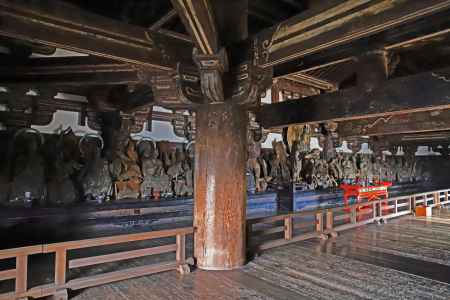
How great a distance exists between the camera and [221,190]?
11.6ft

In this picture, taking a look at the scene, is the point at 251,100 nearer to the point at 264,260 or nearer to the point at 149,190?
the point at 264,260

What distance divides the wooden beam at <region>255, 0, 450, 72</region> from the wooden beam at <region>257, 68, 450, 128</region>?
0.85m

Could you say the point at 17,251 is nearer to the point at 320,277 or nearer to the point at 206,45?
the point at 206,45

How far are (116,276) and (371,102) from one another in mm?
4084

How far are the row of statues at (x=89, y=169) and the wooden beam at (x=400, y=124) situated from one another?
3814mm

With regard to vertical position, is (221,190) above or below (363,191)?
above

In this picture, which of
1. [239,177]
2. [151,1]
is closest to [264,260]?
[239,177]

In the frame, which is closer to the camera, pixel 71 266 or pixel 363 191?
pixel 71 266

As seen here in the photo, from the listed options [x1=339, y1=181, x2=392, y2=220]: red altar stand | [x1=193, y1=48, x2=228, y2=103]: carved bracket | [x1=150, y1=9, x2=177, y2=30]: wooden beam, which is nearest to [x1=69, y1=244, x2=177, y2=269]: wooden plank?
[x1=193, y1=48, x2=228, y2=103]: carved bracket

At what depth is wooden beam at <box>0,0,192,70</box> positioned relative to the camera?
238 centimetres

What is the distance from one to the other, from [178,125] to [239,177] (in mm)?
3532

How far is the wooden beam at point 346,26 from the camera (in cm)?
208

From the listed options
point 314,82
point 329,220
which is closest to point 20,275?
point 329,220

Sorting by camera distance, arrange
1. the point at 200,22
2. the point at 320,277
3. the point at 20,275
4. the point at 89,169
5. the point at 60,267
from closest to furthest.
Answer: the point at 200,22, the point at 20,275, the point at 60,267, the point at 320,277, the point at 89,169
